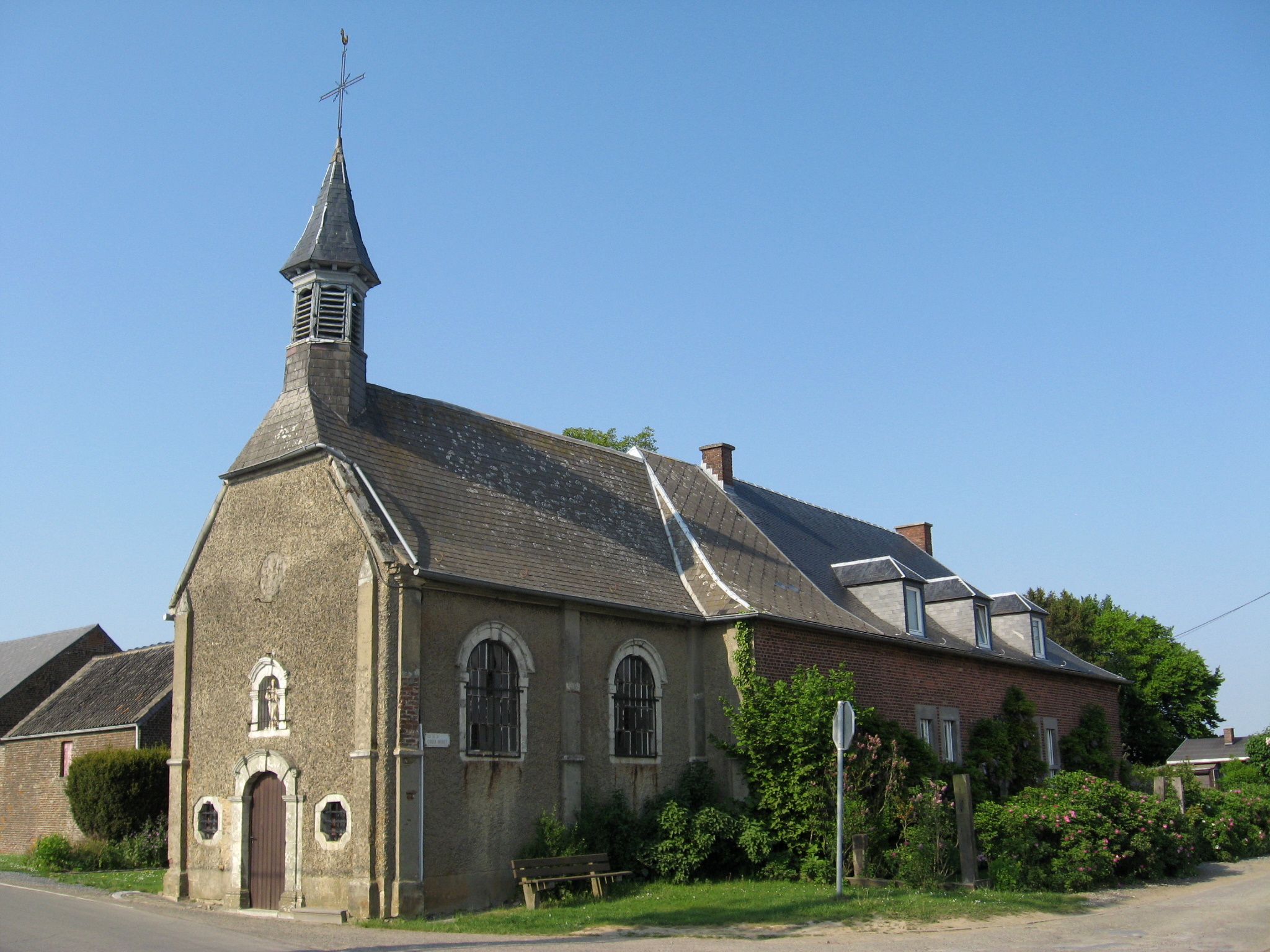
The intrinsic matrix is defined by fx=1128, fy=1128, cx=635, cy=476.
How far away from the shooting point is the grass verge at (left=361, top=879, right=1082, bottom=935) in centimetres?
1425

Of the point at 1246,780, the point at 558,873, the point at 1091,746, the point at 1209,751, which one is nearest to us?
the point at 558,873

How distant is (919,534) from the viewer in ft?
116

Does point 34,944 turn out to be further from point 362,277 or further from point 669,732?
point 362,277

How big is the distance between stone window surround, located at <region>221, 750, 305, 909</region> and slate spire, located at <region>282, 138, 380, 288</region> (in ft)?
27.3

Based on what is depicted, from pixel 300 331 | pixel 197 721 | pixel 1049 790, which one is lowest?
pixel 1049 790

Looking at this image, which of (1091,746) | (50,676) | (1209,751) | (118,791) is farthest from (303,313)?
(1209,751)

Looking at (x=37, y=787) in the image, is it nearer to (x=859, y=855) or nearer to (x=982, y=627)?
(x=859, y=855)

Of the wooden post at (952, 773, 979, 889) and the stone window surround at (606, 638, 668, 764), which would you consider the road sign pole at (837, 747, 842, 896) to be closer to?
the wooden post at (952, 773, 979, 889)

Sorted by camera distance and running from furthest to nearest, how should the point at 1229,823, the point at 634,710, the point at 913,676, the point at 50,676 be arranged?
the point at 50,676 < the point at 913,676 < the point at 1229,823 < the point at 634,710

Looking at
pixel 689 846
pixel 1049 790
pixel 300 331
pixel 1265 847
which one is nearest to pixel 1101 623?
pixel 1265 847

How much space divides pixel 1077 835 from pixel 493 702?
9.13 meters

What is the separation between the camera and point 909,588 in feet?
81.0

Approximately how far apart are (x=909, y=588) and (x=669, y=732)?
7.54 metres

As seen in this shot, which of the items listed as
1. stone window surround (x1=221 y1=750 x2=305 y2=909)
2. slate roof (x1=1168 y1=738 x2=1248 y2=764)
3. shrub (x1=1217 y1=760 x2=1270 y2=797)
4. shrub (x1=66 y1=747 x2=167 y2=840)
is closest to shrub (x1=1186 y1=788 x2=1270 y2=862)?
shrub (x1=1217 y1=760 x2=1270 y2=797)
